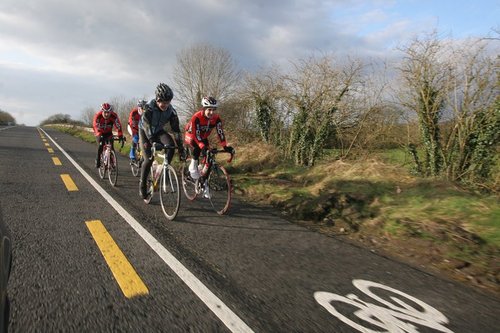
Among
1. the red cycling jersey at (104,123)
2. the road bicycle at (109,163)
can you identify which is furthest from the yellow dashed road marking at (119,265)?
the red cycling jersey at (104,123)

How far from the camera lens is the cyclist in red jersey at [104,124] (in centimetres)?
914

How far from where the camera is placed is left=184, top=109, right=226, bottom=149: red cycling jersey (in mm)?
6559

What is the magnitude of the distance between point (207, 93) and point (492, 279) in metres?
27.7

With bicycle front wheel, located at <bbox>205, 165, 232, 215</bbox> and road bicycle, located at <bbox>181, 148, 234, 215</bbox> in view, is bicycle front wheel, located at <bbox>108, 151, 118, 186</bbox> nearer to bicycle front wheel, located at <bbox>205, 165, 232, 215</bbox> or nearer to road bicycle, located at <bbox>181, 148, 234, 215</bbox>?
road bicycle, located at <bbox>181, 148, 234, 215</bbox>

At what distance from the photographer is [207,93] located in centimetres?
2975

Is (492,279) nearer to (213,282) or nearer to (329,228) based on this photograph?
(329,228)

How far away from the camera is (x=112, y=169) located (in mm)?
8539

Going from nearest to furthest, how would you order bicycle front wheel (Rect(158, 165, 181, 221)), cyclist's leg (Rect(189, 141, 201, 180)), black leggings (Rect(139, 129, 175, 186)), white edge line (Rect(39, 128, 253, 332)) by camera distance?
white edge line (Rect(39, 128, 253, 332)), bicycle front wheel (Rect(158, 165, 181, 221)), black leggings (Rect(139, 129, 175, 186)), cyclist's leg (Rect(189, 141, 201, 180))

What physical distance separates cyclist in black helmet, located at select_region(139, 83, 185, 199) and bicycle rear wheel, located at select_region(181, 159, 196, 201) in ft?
1.62

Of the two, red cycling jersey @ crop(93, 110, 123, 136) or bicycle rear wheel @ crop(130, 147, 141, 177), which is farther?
bicycle rear wheel @ crop(130, 147, 141, 177)

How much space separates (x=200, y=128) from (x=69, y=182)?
12.2ft

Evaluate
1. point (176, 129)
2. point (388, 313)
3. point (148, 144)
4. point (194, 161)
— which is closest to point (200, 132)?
point (176, 129)

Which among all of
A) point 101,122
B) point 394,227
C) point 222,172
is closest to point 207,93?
point 101,122

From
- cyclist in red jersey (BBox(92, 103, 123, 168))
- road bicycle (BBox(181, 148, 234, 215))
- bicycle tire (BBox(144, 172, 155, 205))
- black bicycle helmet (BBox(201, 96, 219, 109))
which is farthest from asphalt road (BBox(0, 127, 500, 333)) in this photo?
cyclist in red jersey (BBox(92, 103, 123, 168))
